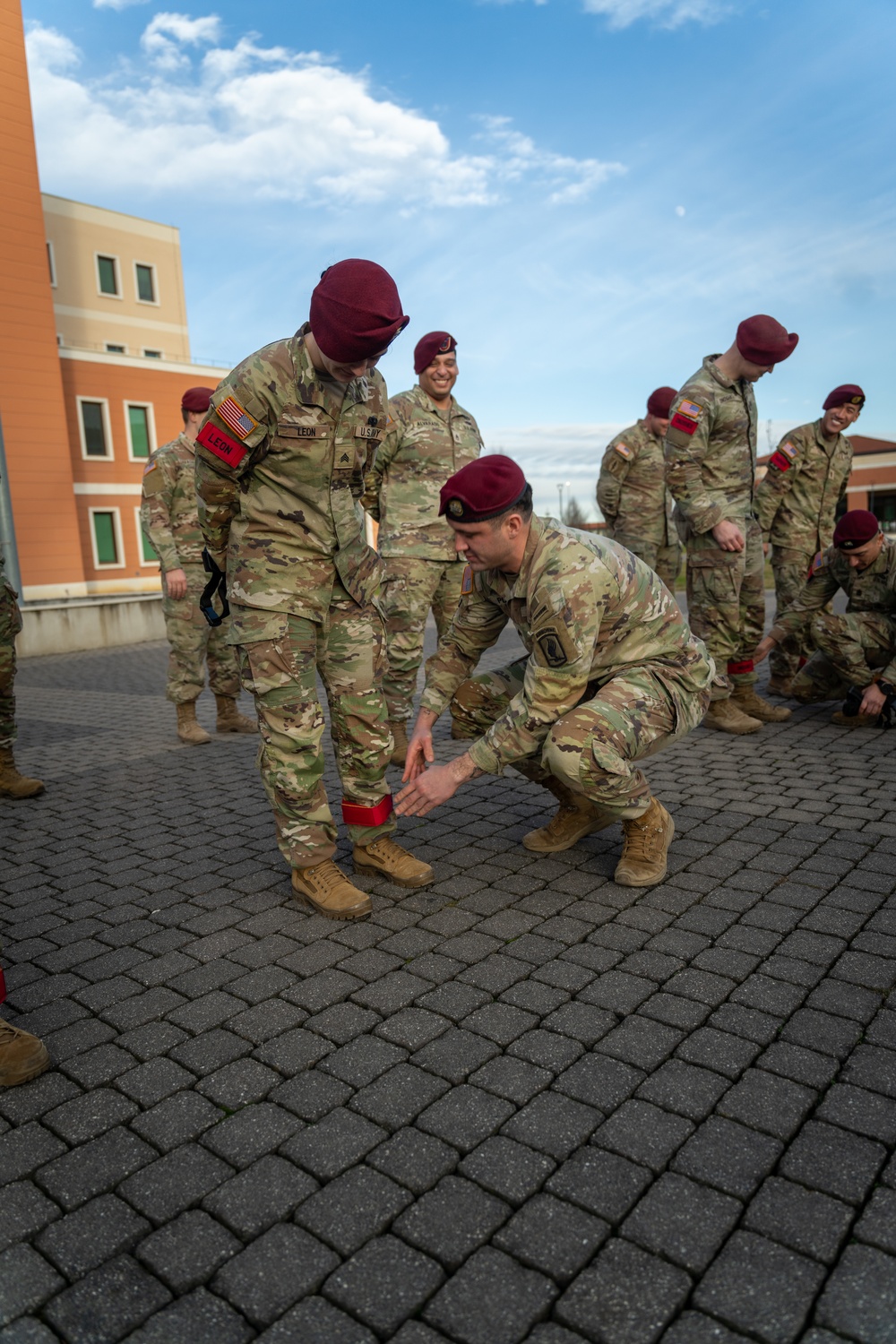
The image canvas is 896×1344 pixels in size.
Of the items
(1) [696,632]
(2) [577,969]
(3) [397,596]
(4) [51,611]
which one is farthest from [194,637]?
(4) [51,611]

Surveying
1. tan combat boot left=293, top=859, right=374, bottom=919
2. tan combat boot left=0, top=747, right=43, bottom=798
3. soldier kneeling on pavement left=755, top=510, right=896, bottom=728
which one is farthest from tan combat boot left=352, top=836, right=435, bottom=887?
soldier kneeling on pavement left=755, top=510, right=896, bottom=728

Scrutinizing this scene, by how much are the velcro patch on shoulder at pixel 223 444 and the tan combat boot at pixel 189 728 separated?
11.7 feet

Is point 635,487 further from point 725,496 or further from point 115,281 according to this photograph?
point 115,281

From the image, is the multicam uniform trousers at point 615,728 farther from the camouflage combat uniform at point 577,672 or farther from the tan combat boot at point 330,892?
the tan combat boot at point 330,892

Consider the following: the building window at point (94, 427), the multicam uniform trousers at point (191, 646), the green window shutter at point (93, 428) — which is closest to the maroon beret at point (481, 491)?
the multicam uniform trousers at point (191, 646)

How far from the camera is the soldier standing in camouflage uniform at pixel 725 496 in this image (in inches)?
225

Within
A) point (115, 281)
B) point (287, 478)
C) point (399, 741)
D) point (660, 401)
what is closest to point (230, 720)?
point (399, 741)

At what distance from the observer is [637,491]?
875 centimetres

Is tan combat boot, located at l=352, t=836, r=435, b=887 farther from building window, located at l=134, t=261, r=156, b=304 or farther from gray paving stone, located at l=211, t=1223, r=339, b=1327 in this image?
building window, located at l=134, t=261, r=156, b=304

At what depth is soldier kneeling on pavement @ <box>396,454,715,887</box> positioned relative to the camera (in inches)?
125

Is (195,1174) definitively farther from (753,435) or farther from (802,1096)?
(753,435)

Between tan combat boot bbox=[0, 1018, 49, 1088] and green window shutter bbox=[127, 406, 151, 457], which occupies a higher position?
green window shutter bbox=[127, 406, 151, 457]

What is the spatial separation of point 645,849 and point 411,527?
249 cm

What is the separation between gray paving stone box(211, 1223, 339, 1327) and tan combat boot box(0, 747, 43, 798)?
13.0 feet
